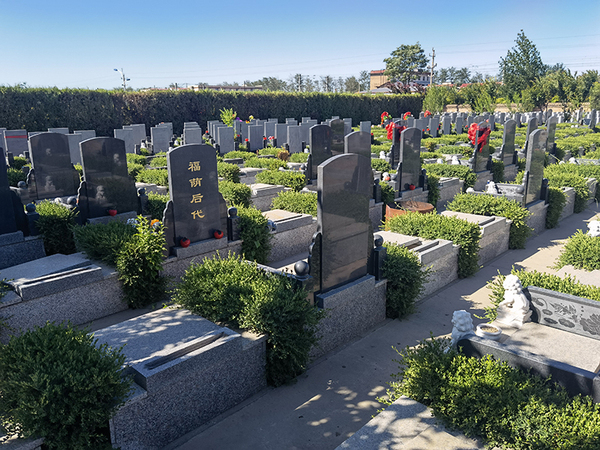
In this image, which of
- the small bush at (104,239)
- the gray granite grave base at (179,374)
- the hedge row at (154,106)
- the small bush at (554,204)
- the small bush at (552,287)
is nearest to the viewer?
the gray granite grave base at (179,374)

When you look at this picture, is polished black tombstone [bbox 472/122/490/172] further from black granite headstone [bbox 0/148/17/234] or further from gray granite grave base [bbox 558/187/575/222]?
black granite headstone [bbox 0/148/17/234]

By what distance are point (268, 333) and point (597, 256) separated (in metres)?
5.59

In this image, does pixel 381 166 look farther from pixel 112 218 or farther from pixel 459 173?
pixel 112 218

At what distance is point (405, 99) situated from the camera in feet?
170

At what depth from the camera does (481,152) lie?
1466cm

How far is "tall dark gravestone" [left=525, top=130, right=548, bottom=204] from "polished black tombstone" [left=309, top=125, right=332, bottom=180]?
497cm

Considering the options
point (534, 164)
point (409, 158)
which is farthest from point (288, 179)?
point (534, 164)

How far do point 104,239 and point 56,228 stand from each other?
1.72 meters

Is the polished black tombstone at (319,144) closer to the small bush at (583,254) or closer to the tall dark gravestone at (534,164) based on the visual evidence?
the tall dark gravestone at (534,164)

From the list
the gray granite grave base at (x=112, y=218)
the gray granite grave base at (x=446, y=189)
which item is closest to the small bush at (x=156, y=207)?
the gray granite grave base at (x=112, y=218)

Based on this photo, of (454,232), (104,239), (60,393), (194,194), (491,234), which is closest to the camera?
(60,393)

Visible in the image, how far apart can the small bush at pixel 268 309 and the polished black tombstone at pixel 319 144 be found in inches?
286

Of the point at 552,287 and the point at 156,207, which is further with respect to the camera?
the point at 156,207

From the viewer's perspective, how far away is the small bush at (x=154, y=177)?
12.1 m
